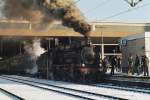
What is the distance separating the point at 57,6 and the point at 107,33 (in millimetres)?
46597

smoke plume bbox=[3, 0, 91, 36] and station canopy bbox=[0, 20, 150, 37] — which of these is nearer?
smoke plume bbox=[3, 0, 91, 36]

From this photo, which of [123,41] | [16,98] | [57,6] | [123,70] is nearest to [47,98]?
[16,98]

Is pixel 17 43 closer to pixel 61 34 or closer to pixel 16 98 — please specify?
pixel 61 34

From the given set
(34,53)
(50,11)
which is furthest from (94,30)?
(50,11)

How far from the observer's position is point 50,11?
1254 inches

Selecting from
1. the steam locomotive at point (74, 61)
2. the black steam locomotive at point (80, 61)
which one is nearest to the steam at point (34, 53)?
the steam locomotive at point (74, 61)

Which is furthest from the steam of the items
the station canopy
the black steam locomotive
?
the station canopy

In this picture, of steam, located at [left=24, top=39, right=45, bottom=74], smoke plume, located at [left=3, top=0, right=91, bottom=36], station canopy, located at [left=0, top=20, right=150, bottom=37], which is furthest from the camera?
station canopy, located at [left=0, top=20, right=150, bottom=37]

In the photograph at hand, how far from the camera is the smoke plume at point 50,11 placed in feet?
103

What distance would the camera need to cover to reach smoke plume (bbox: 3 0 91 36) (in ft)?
103

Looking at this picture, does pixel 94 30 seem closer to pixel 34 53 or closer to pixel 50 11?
pixel 34 53

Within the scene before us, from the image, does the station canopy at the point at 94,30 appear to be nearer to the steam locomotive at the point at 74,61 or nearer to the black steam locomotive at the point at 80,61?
the steam locomotive at the point at 74,61

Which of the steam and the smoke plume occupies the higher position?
the smoke plume

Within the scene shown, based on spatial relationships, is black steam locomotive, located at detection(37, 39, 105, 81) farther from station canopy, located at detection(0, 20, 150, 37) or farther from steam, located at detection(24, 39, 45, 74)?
station canopy, located at detection(0, 20, 150, 37)
